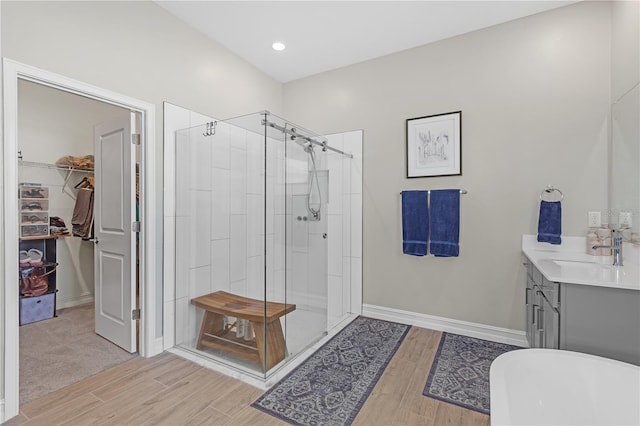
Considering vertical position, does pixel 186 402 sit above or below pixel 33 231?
below

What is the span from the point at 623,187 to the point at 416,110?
5.64ft

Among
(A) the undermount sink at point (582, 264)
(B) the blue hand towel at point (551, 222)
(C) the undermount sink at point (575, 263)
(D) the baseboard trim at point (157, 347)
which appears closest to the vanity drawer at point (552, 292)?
(A) the undermount sink at point (582, 264)

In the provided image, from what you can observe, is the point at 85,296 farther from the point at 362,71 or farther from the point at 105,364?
the point at 362,71

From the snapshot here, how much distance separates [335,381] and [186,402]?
37.3 inches

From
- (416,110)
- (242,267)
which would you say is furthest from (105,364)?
(416,110)

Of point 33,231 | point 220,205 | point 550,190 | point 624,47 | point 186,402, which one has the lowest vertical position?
point 186,402

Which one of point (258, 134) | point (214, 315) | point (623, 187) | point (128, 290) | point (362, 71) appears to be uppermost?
point (362, 71)

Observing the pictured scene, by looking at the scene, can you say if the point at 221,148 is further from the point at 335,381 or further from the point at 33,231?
the point at 33,231

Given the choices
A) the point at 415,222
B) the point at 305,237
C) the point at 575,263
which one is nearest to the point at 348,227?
the point at 415,222

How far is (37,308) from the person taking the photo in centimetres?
334

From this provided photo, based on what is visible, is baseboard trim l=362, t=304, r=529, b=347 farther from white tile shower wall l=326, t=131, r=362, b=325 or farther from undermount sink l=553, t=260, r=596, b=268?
undermount sink l=553, t=260, r=596, b=268

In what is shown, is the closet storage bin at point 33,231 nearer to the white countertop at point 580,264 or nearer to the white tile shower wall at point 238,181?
the white tile shower wall at point 238,181

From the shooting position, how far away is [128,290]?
259 cm

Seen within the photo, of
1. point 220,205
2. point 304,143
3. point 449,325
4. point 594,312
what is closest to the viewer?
point 594,312
